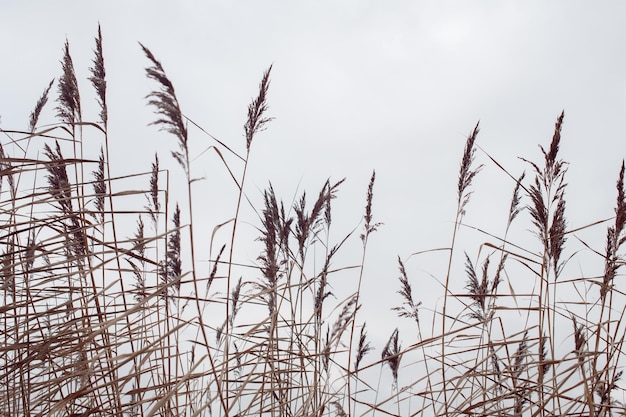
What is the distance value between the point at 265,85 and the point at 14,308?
1150 millimetres

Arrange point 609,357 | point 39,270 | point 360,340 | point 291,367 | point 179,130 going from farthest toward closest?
point 360,340 → point 291,367 → point 609,357 → point 39,270 → point 179,130

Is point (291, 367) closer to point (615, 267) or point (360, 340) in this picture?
point (360, 340)

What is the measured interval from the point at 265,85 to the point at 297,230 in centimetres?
55

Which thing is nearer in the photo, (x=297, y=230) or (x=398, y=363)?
(x=297, y=230)

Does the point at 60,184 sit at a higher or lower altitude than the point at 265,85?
lower

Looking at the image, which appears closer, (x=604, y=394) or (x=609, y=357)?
(x=609, y=357)

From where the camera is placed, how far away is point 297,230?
2.43 metres

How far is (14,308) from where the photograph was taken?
2.16 metres

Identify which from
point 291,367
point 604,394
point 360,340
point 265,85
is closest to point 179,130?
point 265,85

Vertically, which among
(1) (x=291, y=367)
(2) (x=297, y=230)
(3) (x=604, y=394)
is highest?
(2) (x=297, y=230)

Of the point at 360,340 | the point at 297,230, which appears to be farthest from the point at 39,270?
the point at 360,340

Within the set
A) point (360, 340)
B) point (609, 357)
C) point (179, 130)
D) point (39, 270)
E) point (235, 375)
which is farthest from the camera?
point (360, 340)

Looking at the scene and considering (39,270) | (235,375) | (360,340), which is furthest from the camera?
(360,340)

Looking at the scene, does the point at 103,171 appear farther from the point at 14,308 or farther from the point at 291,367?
the point at 291,367
